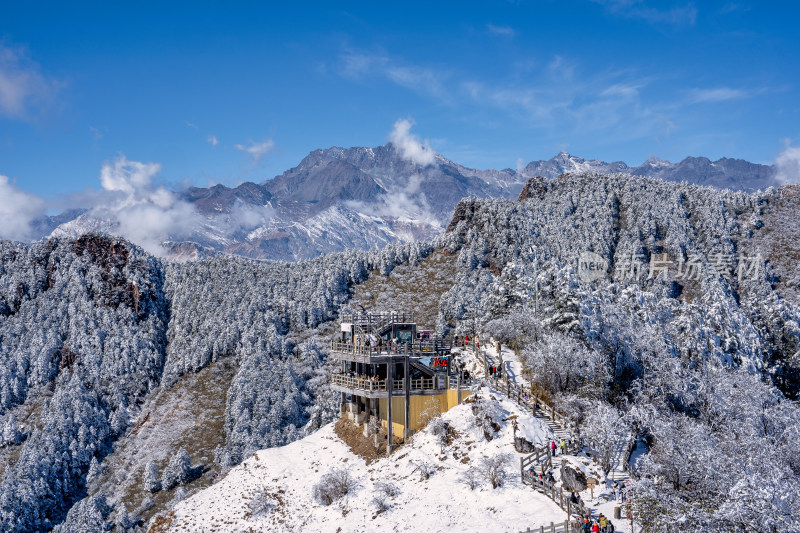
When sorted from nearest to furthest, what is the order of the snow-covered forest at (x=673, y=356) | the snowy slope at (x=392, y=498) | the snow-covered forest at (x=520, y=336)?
the snow-covered forest at (x=673, y=356), the snowy slope at (x=392, y=498), the snow-covered forest at (x=520, y=336)

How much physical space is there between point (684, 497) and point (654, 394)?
18413 mm

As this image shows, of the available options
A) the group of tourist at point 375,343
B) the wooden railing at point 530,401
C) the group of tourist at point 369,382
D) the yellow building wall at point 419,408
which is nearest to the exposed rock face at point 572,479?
the wooden railing at point 530,401

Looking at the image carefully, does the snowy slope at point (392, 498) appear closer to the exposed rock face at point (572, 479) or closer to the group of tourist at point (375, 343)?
the exposed rock face at point (572, 479)

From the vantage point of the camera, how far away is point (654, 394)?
4872 cm

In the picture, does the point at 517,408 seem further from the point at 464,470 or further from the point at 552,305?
the point at 552,305

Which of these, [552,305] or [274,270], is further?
[274,270]

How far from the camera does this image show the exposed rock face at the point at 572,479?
32875 mm

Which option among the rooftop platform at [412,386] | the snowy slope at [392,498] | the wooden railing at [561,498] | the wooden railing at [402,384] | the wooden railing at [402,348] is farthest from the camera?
the wooden railing at [402,348]

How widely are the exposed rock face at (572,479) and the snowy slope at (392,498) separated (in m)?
1.64

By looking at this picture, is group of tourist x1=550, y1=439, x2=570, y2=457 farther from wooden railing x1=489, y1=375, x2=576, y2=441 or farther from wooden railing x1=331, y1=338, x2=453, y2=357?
wooden railing x1=331, y1=338, x2=453, y2=357

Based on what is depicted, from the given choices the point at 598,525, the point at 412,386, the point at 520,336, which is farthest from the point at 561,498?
the point at 520,336

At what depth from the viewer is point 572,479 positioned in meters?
33.2

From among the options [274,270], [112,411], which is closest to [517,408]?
[112,411]

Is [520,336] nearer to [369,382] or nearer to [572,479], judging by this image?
[369,382]
